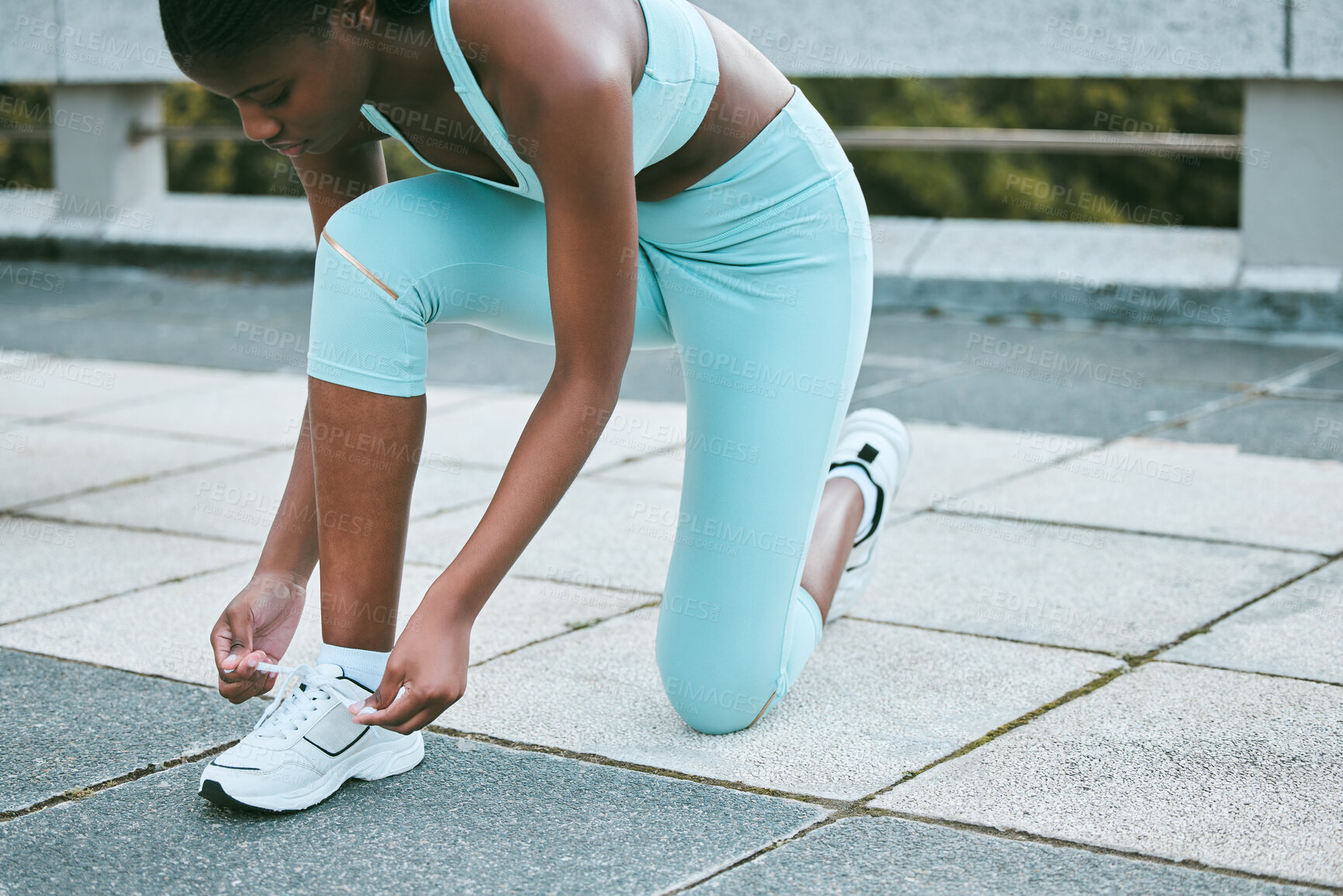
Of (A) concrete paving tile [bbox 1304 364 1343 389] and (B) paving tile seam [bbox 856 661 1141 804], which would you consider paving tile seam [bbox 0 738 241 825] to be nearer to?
(B) paving tile seam [bbox 856 661 1141 804]

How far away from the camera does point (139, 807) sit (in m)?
2.03

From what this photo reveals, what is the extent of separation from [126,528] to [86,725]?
1.34 metres

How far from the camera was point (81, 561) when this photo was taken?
3.31 meters

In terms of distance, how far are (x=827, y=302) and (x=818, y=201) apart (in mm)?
164

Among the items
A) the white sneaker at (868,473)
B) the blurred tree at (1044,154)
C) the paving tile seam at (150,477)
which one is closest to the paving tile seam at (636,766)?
the white sneaker at (868,473)

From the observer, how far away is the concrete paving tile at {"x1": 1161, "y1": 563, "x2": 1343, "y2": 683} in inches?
100

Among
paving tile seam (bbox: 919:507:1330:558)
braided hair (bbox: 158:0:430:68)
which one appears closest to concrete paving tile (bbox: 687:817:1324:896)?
braided hair (bbox: 158:0:430:68)

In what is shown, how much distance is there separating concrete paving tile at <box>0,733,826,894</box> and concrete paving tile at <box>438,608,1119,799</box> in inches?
4.5

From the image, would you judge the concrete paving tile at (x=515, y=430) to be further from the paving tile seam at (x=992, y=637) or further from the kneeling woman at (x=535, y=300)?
the kneeling woman at (x=535, y=300)

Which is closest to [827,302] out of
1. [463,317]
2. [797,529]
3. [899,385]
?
[797,529]

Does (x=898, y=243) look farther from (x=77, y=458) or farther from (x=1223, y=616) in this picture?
(x=1223, y=616)

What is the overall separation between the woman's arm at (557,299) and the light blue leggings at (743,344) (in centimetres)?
41

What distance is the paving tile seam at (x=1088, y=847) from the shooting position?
1.76m

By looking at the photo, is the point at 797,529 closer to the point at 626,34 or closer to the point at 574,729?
the point at 574,729
